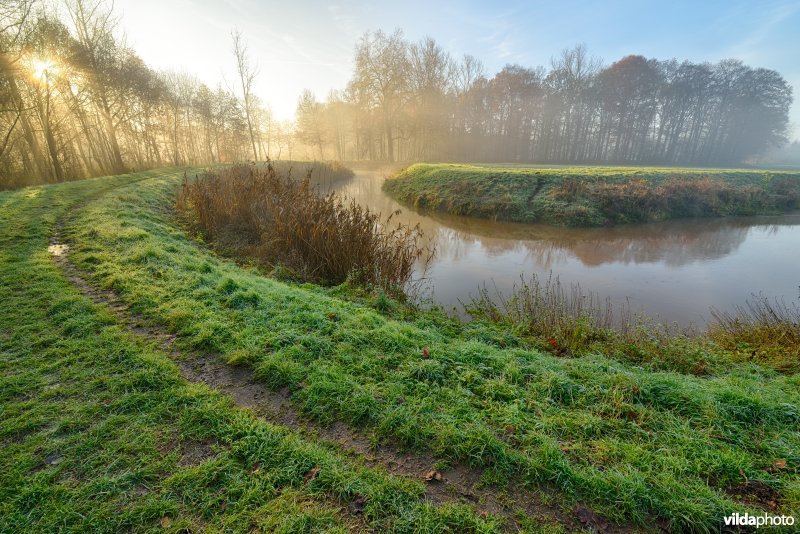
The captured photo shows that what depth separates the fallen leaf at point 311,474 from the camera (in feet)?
8.45

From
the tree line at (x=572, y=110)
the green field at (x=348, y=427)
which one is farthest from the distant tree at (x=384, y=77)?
the green field at (x=348, y=427)

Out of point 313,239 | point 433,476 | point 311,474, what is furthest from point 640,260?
point 311,474

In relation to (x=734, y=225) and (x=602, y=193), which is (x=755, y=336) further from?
(x=734, y=225)

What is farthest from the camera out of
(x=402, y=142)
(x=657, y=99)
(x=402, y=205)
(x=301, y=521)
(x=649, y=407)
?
(x=402, y=142)

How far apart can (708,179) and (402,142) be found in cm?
4148

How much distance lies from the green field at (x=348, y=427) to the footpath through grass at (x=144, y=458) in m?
0.01

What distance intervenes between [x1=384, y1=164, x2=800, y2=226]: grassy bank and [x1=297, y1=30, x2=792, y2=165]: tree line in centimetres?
2667

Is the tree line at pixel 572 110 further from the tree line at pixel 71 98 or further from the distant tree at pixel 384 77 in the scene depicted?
the tree line at pixel 71 98

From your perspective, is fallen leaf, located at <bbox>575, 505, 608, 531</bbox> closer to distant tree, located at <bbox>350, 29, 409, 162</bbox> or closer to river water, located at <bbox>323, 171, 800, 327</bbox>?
river water, located at <bbox>323, 171, 800, 327</bbox>

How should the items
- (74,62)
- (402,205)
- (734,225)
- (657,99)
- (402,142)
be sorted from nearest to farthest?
1. (734,225)
2. (74,62)
3. (402,205)
4. (657,99)
5. (402,142)

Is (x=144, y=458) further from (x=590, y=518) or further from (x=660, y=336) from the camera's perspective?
(x=660, y=336)

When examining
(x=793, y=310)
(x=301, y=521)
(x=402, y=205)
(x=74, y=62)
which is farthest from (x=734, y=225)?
(x=74, y=62)

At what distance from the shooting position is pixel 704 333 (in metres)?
6.27

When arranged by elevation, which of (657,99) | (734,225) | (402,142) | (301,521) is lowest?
(734,225)
